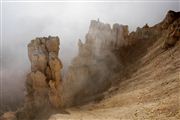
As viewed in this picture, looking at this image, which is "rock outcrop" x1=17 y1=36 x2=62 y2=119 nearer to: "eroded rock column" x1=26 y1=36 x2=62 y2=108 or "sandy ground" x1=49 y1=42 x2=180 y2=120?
"eroded rock column" x1=26 y1=36 x2=62 y2=108

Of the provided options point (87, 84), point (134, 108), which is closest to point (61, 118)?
point (134, 108)

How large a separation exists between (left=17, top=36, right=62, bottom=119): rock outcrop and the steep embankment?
17.3ft

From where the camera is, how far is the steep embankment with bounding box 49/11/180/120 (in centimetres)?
5129

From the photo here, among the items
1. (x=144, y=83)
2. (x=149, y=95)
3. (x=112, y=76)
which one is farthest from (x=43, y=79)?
(x=112, y=76)

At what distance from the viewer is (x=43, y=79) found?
7100 centimetres

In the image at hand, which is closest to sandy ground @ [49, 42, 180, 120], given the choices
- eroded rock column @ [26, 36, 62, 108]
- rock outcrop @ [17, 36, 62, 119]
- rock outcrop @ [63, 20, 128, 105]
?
rock outcrop @ [17, 36, 62, 119]

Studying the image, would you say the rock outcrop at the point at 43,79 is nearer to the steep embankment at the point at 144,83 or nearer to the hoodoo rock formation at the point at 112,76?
the hoodoo rock formation at the point at 112,76

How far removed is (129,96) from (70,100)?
3187 centimetres

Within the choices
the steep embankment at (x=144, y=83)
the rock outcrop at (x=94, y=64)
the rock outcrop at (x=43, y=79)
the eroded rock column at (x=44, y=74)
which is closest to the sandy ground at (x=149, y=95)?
the steep embankment at (x=144, y=83)

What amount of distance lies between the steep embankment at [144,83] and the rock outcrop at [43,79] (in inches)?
208

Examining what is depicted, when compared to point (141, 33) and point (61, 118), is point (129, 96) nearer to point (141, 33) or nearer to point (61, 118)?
point (61, 118)

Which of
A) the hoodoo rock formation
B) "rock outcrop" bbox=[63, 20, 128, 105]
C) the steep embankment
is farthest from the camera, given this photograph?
"rock outcrop" bbox=[63, 20, 128, 105]

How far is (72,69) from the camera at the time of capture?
357 ft

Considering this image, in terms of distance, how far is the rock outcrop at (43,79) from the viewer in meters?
69.4
